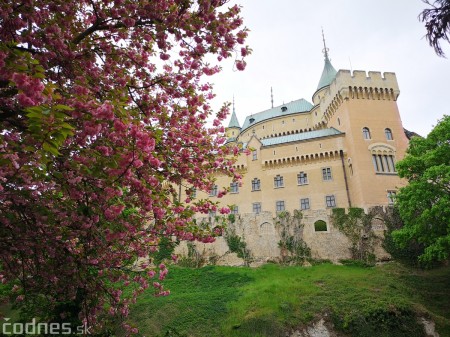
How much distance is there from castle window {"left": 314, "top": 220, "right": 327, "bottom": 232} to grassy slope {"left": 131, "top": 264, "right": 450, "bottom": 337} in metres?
4.67

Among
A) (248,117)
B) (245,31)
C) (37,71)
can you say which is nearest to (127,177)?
(37,71)

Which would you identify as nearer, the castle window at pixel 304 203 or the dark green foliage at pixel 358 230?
the dark green foliage at pixel 358 230

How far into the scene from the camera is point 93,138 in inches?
196

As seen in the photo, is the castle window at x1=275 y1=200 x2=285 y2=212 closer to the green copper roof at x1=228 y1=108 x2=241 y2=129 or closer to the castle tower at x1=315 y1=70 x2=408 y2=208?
the castle tower at x1=315 y1=70 x2=408 y2=208

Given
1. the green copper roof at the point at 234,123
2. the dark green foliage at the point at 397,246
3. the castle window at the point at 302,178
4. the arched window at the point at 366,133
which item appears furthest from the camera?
the green copper roof at the point at 234,123

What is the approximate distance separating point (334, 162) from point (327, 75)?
1463 cm

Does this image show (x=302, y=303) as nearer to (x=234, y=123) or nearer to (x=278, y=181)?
(x=278, y=181)

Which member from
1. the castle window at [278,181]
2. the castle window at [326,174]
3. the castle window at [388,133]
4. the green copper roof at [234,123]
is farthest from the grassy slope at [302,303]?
the green copper roof at [234,123]

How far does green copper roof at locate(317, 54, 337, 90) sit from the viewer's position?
4169 cm

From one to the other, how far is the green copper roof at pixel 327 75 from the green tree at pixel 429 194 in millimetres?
22753

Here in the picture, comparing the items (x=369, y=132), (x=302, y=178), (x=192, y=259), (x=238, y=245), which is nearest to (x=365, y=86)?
(x=369, y=132)

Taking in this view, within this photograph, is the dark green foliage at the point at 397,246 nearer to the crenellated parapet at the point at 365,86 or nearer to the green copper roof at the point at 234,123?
the crenellated parapet at the point at 365,86

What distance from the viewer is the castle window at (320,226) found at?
27.1m

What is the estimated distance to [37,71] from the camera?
3.79 meters
